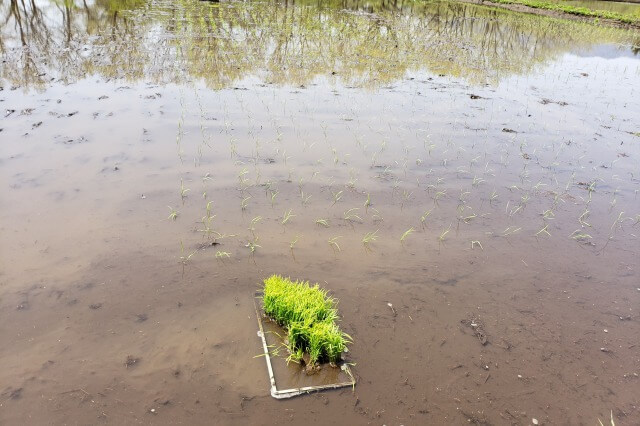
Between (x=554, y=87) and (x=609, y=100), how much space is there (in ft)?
4.37

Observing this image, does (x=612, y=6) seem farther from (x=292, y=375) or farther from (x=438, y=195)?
(x=292, y=375)

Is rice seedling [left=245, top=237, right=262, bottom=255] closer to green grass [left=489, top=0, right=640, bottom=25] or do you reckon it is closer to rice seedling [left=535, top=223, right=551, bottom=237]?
rice seedling [left=535, top=223, right=551, bottom=237]

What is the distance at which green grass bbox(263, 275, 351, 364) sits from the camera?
3297mm

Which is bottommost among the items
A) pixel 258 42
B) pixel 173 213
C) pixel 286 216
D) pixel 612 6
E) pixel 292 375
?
pixel 292 375

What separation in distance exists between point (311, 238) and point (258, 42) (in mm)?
10190

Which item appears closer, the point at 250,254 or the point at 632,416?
the point at 632,416

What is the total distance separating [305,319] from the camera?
343 centimetres

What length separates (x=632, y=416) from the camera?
3.15 meters

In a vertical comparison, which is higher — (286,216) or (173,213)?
(173,213)

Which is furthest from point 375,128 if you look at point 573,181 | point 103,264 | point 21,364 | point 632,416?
point 21,364

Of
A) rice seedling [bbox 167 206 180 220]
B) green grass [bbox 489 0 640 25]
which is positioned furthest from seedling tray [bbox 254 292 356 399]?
green grass [bbox 489 0 640 25]

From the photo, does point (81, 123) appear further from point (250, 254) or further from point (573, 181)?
point (573, 181)

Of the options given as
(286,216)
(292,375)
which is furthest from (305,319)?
(286,216)

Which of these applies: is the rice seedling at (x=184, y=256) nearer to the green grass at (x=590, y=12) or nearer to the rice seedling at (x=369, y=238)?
the rice seedling at (x=369, y=238)
